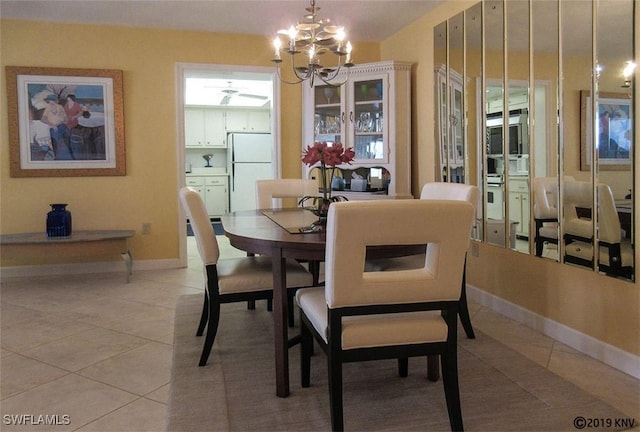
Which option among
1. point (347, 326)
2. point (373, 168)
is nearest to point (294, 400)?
point (347, 326)

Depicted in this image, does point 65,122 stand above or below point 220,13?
below

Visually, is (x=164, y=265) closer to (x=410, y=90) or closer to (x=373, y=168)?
(x=373, y=168)

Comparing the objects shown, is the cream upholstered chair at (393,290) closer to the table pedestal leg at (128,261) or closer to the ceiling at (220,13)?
the ceiling at (220,13)

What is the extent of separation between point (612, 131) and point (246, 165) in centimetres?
741

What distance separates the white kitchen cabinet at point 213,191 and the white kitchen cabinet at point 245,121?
40.5 inches

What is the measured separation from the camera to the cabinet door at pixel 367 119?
4656mm

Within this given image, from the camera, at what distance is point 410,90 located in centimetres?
460

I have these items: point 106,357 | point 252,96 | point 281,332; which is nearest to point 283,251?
point 281,332

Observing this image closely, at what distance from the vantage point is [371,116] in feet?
15.5

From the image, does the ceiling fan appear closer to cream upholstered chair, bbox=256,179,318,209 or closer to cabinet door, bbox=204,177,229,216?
cabinet door, bbox=204,177,229,216

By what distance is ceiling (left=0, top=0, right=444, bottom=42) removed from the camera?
13.2ft

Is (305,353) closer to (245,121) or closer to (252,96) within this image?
(252,96)

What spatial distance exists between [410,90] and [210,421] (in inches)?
141

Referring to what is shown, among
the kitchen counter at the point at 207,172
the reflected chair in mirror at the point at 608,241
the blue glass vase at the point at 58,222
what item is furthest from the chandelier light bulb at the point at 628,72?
the kitchen counter at the point at 207,172
